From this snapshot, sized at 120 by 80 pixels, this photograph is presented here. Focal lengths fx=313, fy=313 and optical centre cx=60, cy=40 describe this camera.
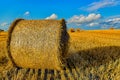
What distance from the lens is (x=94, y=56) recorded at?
9.66 metres

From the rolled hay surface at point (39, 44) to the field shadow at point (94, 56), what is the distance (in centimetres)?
64

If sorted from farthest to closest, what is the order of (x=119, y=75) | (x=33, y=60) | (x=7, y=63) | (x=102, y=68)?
(x=7, y=63) → (x=33, y=60) → (x=102, y=68) → (x=119, y=75)

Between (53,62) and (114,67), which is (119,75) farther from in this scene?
(53,62)

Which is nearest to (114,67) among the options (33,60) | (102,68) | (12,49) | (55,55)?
(102,68)

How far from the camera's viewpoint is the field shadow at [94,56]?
870cm

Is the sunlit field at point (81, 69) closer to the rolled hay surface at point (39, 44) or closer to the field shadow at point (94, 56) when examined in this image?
the field shadow at point (94, 56)

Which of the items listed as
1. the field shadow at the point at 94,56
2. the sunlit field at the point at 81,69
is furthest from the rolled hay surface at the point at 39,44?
the field shadow at the point at 94,56

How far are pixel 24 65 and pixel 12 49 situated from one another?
22.5 inches

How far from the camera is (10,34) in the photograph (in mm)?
9070

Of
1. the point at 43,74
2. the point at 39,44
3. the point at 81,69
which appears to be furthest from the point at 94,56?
the point at 43,74

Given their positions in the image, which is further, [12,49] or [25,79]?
[12,49]

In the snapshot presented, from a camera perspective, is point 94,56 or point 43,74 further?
point 94,56

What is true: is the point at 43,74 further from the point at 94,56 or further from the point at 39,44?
the point at 94,56

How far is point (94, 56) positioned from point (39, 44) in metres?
2.04
